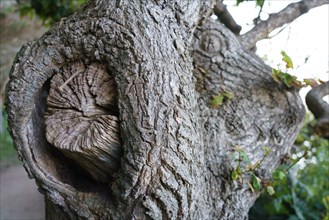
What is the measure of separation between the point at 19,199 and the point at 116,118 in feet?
9.15

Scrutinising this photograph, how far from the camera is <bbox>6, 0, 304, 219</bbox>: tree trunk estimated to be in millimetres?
1487

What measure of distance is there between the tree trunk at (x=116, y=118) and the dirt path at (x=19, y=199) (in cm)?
196

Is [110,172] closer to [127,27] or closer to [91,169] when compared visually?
[91,169]

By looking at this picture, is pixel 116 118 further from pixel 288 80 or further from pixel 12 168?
pixel 12 168

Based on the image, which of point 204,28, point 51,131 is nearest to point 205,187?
point 51,131

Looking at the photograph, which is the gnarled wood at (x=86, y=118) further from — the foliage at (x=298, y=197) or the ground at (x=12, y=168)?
the foliage at (x=298, y=197)

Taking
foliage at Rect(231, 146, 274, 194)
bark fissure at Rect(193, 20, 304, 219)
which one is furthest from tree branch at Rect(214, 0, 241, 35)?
foliage at Rect(231, 146, 274, 194)

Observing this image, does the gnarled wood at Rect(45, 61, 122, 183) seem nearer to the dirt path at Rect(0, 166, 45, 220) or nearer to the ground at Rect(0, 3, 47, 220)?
the ground at Rect(0, 3, 47, 220)

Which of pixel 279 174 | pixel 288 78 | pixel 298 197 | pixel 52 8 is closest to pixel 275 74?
pixel 288 78

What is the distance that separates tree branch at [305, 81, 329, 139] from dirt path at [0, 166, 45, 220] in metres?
2.29

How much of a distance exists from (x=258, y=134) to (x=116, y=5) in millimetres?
967

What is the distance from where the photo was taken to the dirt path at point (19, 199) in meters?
3.51

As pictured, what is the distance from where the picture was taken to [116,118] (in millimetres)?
1521

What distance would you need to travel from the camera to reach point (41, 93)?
1.69 m
